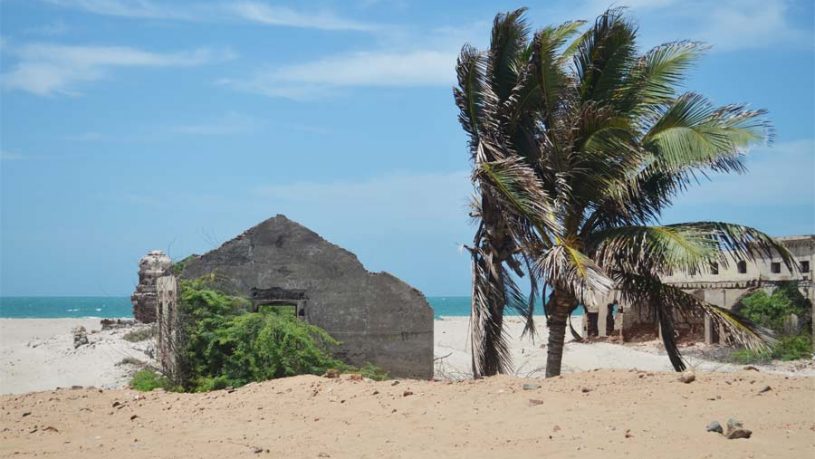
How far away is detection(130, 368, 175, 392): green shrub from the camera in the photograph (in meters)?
15.5

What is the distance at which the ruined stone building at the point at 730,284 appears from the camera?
29141 mm

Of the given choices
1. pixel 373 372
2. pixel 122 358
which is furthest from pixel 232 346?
pixel 122 358

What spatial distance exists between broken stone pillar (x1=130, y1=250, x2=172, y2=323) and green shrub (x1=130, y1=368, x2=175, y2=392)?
49.6ft

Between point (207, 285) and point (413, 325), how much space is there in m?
4.06

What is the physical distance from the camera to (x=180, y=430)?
9.83m

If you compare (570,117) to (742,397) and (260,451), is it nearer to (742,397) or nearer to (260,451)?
(742,397)

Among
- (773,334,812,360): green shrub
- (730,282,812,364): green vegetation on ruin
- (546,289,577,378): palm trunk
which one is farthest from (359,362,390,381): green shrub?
(730,282,812,364): green vegetation on ruin

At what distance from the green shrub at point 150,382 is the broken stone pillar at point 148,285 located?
15.1 m

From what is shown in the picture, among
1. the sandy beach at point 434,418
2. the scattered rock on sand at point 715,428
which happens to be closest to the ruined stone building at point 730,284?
the sandy beach at point 434,418

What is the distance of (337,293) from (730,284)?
65.4ft

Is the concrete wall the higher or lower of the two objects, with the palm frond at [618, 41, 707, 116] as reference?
lower

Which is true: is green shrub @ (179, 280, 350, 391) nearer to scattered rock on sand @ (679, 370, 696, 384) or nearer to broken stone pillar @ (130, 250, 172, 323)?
scattered rock on sand @ (679, 370, 696, 384)

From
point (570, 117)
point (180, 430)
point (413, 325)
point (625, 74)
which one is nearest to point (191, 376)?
point (413, 325)

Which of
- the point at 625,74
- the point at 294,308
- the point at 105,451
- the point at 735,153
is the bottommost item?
the point at 105,451
